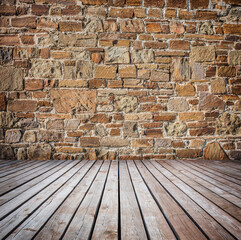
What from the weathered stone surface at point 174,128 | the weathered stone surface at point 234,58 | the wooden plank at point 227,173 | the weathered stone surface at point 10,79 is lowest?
the wooden plank at point 227,173

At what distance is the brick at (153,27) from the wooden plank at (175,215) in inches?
95.2

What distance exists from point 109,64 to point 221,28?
78.7 inches

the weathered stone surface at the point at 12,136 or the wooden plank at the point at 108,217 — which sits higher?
the weathered stone surface at the point at 12,136

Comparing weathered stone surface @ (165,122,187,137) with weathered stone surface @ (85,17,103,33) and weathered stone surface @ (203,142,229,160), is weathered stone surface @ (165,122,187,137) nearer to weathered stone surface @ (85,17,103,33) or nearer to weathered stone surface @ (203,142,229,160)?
weathered stone surface @ (203,142,229,160)

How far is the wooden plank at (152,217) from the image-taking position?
846 mm

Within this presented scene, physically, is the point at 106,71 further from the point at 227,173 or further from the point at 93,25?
the point at 227,173

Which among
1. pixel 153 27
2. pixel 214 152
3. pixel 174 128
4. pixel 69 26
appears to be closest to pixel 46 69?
pixel 69 26

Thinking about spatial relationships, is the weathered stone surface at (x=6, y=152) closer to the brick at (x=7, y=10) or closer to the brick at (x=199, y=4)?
the brick at (x=7, y=10)

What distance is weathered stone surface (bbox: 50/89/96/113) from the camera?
2.70 metres

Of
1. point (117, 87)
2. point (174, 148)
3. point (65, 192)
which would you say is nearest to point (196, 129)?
point (174, 148)

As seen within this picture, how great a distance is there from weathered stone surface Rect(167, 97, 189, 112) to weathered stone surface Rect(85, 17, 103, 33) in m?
1.66

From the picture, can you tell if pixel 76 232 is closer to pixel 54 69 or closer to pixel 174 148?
pixel 174 148

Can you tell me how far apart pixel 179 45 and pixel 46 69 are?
2206 mm

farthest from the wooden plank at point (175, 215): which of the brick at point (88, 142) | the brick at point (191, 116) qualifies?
the brick at point (191, 116)
